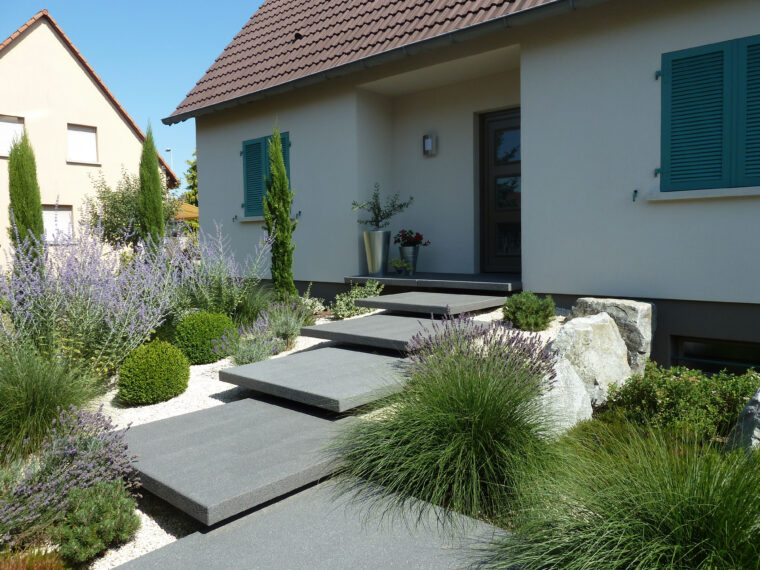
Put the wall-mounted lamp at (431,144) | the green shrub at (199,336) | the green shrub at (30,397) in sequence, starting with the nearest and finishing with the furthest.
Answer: the green shrub at (30,397) < the green shrub at (199,336) < the wall-mounted lamp at (431,144)

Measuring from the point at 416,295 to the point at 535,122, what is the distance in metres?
2.51

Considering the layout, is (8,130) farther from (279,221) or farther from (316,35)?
(279,221)


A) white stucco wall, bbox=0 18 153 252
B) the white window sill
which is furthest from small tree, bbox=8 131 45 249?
the white window sill

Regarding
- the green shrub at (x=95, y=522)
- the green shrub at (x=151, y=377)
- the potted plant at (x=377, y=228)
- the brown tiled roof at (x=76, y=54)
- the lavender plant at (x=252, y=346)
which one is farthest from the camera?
the brown tiled roof at (x=76, y=54)

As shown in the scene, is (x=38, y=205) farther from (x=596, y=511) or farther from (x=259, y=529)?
(x=596, y=511)

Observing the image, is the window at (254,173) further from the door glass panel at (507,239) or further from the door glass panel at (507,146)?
the door glass panel at (507,239)

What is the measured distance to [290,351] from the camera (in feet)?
19.1

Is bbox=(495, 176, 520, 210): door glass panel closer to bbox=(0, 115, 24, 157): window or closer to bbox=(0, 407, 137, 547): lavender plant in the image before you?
bbox=(0, 407, 137, 547): lavender plant

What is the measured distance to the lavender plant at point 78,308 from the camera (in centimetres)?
448

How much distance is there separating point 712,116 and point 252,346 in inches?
195

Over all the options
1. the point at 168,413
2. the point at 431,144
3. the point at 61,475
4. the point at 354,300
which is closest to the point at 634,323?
the point at 354,300

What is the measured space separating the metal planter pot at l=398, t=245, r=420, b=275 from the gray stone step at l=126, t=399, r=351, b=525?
4373 mm

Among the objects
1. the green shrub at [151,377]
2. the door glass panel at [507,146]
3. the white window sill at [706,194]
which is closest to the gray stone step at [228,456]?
the green shrub at [151,377]

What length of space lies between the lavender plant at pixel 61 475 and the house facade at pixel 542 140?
15.8 feet
